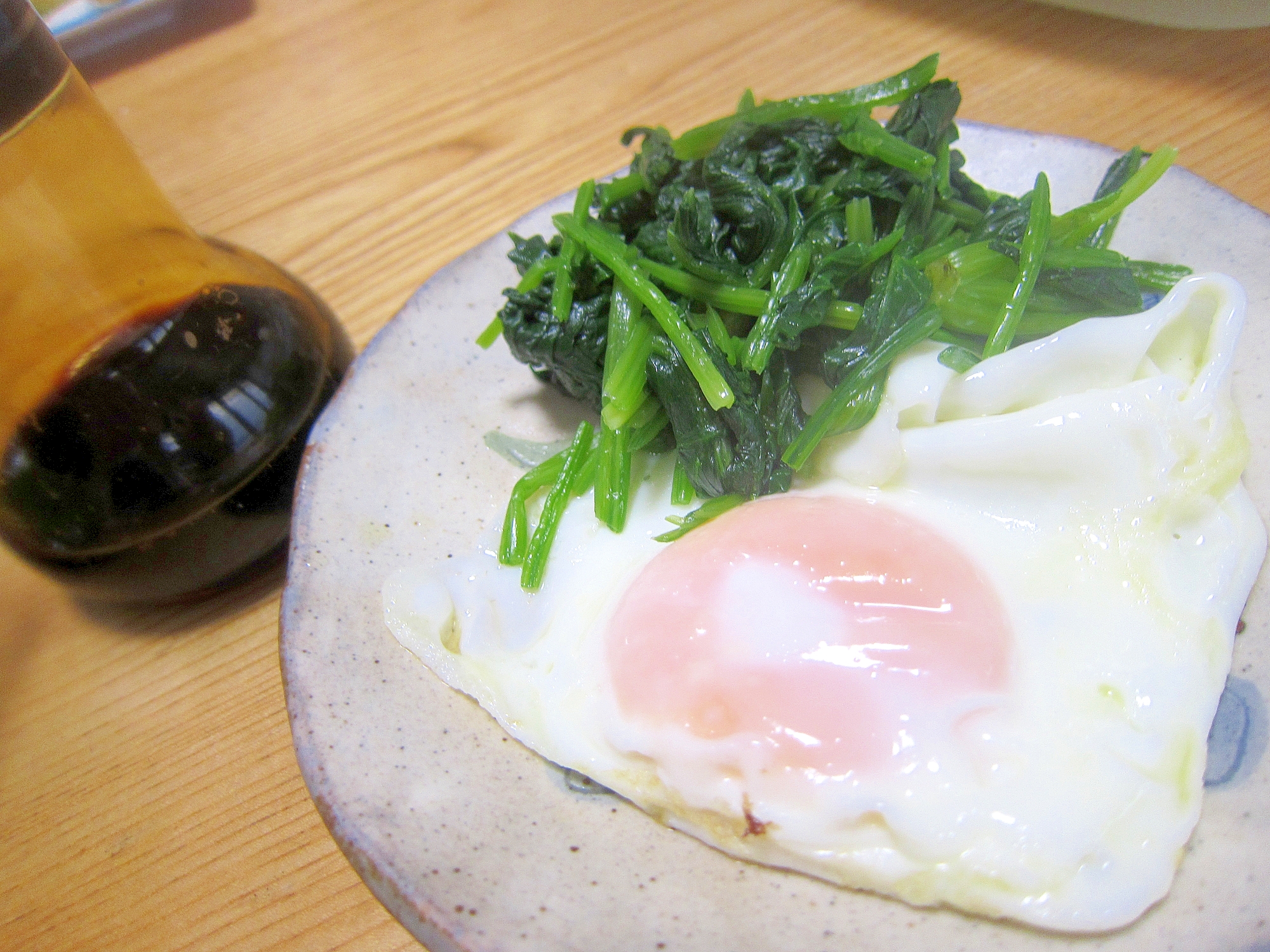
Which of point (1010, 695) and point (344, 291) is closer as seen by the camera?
point (1010, 695)

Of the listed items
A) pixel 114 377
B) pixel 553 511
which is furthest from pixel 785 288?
pixel 114 377

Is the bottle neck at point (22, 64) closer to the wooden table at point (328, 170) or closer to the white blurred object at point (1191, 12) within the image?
the wooden table at point (328, 170)

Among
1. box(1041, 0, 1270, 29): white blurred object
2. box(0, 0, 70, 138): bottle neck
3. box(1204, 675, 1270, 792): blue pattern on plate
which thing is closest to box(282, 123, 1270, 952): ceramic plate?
box(1204, 675, 1270, 792): blue pattern on plate

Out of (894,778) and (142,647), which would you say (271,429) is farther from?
(894,778)

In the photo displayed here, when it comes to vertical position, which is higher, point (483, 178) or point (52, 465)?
point (52, 465)

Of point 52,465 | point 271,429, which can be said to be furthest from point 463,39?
point 52,465

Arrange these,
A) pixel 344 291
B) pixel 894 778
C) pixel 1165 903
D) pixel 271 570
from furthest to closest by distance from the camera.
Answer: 1. pixel 344 291
2. pixel 271 570
3. pixel 894 778
4. pixel 1165 903

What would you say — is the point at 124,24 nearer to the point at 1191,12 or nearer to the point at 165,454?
the point at 165,454
